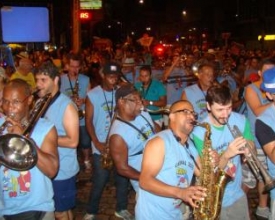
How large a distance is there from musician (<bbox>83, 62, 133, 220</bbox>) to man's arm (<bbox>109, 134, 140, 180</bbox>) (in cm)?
138

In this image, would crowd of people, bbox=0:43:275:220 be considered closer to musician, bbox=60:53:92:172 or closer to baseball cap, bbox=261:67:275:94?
baseball cap, bbox=261:67:275:94

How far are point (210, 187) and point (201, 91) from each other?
319cm

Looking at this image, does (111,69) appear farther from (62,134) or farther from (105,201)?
(105,201)

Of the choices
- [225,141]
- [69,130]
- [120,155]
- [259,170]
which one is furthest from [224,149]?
[69,130]

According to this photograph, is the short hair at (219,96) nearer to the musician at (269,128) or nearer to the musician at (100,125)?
the musician at (269,128)

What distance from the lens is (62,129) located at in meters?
4.83

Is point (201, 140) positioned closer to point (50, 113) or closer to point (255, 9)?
point (50, 113)

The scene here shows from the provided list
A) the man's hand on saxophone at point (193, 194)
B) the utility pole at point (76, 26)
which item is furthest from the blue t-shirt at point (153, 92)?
the utility pole at point (76, 26)

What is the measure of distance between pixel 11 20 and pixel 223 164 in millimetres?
6136

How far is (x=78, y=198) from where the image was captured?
723 centimetres

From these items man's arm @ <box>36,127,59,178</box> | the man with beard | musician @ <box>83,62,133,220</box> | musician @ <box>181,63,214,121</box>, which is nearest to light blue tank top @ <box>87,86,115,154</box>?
musician @ <box>83,62,133,220</box>

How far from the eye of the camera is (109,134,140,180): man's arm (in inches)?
180

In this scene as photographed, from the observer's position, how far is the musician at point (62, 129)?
4.73m

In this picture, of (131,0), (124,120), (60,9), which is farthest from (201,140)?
(131,0)
